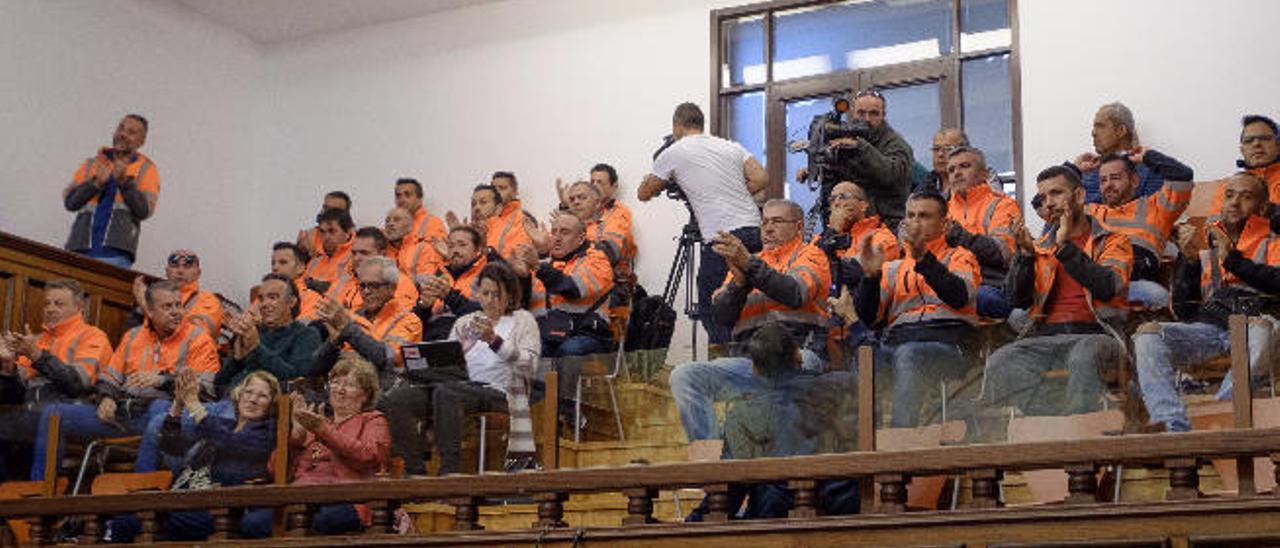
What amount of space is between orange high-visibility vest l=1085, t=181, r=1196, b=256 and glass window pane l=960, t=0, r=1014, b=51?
307cm

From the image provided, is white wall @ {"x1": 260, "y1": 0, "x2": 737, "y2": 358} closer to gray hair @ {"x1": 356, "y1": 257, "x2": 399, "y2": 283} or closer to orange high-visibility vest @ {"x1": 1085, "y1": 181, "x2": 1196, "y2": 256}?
gray hair @ {"x1": 356, "y1": 257, "x2": 399, "y2": 283}

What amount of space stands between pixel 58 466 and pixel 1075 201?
4.29 meters

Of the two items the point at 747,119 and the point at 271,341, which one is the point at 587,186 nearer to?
the point at 747,119

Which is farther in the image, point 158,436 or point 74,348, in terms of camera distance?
point 74,348

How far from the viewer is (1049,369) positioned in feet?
21.2

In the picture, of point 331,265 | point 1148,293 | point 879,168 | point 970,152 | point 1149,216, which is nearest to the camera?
point 1148,293

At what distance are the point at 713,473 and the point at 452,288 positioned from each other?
382 cm

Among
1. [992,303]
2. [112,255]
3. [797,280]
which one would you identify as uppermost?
[112,255]

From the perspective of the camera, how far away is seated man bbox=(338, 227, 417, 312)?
34.7 ft

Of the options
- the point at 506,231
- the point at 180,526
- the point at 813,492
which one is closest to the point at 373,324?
the point at 506,231

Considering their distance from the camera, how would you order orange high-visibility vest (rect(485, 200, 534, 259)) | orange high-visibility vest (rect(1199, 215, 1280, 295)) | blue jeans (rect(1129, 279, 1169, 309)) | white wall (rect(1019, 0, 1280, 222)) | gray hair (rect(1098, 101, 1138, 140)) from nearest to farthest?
1. blue jeans (rect(1129, 279, 1169, 309))
2. orange high-visibility vest (rect(1199, 215, 1280, 295))
3. gray hair (rect(1098, 101, 1138, 140))
4. white wall (rect(1019, 0, 1280, 222))
5. orange high-visibility vest (rect(485, 200, 534, 259))

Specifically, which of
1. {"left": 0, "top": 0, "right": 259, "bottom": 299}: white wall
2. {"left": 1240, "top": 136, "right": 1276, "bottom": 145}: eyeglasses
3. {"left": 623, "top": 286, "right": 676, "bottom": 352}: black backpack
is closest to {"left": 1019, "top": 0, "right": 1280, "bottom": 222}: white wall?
{"left": 1240, "top": 136, "right": 1276, "bottom": 145}: eyeglasses

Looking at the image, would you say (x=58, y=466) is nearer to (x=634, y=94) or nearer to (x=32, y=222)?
(x=32, y=222)

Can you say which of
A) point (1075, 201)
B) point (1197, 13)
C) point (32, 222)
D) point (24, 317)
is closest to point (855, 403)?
point (1075, 201)
